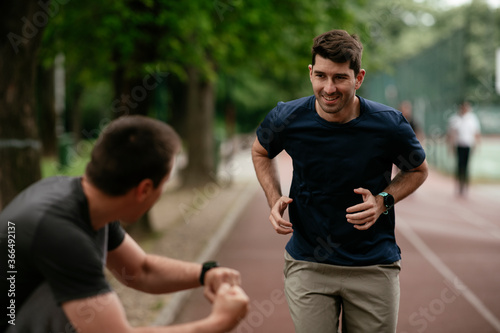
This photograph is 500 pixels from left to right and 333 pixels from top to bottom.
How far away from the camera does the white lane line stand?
21.6 ft

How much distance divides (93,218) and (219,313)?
1.85 feet

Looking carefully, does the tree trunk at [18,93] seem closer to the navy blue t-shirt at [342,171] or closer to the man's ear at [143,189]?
the navy blue t-shirt at [342,171]

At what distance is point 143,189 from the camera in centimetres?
224

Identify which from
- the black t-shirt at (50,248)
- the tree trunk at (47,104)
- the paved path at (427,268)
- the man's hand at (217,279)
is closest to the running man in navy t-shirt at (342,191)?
the man's hand at (217,279)

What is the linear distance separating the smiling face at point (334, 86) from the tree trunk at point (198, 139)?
49.3ft

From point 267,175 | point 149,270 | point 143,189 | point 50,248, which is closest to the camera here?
point 50,248

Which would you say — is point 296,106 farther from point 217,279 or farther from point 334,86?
point 217,279

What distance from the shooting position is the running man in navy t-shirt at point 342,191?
316 cm

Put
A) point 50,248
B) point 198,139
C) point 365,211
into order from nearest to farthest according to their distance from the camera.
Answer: point 50,248 < point 365,211 < point 198,139

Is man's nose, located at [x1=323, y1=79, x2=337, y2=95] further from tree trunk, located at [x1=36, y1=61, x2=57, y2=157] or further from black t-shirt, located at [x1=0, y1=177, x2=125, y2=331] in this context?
tree trunk, located at [x1=36, y1=61, x2=57, y2=157]

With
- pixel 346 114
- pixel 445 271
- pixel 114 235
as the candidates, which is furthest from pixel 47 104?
pixel 114 235

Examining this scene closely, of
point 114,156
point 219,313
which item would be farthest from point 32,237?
point 219,313

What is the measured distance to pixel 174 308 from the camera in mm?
6656

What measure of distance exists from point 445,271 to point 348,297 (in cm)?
561
